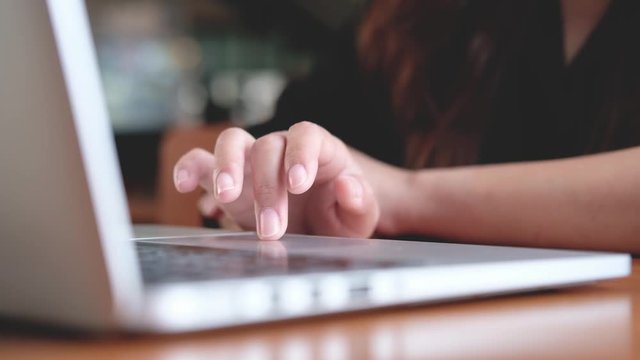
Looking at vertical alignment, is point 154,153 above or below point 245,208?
below

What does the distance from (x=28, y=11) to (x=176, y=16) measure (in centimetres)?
408

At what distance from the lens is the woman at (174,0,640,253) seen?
65 centimetres

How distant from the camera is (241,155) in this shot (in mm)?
566

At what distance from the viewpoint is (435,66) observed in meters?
1.20

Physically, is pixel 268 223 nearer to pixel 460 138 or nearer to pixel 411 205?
pixel 411 205

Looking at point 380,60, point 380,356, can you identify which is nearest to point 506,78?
Result: point 380,60

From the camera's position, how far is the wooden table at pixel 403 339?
0.29m

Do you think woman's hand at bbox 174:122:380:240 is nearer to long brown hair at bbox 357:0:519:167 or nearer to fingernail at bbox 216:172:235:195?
fingernail at bbox 216:172:235:195

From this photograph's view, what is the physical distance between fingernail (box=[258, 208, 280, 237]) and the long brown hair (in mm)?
606

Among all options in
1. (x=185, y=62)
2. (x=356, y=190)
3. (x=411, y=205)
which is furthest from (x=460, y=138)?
(x=185, y=62)

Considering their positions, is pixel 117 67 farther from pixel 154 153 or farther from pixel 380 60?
pixel 380 60

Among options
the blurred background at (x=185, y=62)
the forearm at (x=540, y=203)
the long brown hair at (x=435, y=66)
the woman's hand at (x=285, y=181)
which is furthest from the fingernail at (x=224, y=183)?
the blurred background at (x=185, y=62)

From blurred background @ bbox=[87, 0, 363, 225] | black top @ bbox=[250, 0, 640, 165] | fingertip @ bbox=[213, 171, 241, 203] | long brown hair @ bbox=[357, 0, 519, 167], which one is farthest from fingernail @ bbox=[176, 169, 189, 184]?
blurred background @ bbox=[87, 0, 363, 225]

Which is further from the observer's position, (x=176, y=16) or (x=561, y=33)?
(x=176, y=16)
